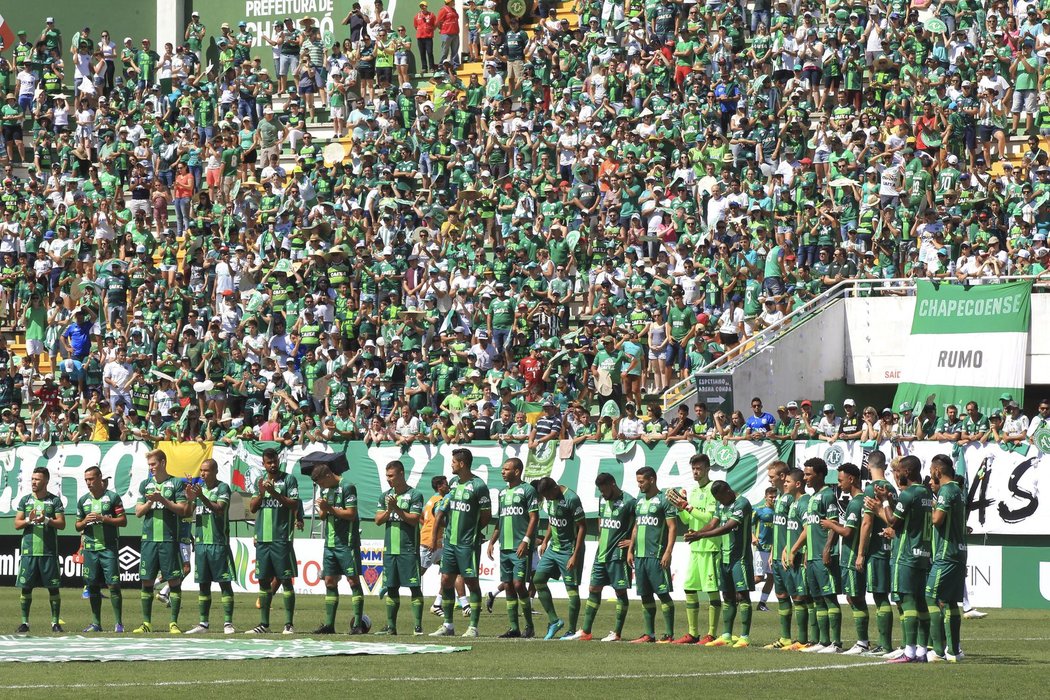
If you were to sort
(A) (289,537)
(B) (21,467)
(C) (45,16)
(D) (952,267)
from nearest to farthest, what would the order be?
1. (A) (289,537)
2. (D) (952,267)
3. (B) (21,467)
4. (C) (45,16)

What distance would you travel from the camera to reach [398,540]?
2172cm

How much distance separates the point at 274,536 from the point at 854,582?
670cm

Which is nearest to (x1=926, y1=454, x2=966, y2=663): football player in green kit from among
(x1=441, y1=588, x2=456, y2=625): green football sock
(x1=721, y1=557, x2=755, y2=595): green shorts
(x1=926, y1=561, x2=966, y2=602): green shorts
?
(x1=926, y1=561, x2=966, y2=602): green shorts

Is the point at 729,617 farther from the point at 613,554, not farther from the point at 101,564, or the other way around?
the point at 101,564

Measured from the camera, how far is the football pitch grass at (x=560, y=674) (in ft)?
49.8

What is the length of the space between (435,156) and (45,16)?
1863cm

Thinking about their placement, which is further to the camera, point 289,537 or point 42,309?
point 42,309

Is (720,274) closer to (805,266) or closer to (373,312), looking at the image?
(805,266)

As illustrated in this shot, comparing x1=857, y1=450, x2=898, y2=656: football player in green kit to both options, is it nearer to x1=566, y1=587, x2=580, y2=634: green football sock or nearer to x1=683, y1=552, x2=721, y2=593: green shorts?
x1=683, y1=552, x2=721, y2=593: green shorts

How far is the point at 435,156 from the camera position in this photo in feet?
129

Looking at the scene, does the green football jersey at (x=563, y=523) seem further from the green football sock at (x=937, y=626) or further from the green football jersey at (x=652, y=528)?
the green football sock at (x=937, y=626)

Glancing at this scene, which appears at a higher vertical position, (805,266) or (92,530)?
(805,266)

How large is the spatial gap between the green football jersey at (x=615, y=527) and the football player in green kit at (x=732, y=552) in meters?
0.73

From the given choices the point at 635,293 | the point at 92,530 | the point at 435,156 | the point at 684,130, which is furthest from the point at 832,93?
the point at 92,530
